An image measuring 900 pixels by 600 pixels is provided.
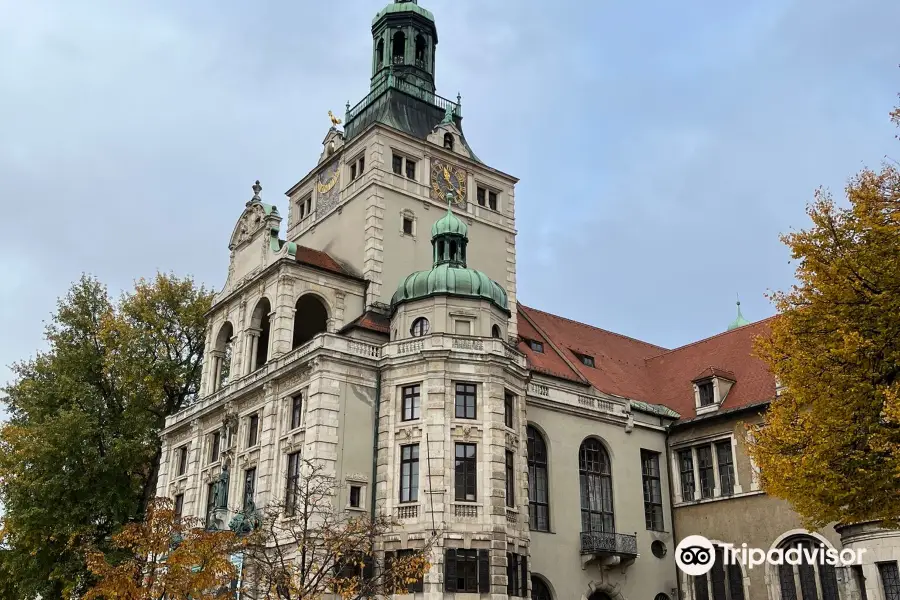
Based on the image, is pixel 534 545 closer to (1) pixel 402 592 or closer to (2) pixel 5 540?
(1) pixel 402 592

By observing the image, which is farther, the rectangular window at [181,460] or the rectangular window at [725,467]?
the rectangular window at [181,460]

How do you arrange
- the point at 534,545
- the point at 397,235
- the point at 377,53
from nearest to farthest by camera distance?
the point at 534,545 → the point at 397,235 → the point at 377,53

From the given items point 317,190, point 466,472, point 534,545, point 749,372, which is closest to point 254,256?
point 317,190

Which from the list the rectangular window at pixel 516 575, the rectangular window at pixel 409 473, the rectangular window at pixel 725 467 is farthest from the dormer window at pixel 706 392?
the rectangular window at pixel 409 473

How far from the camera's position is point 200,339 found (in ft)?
153

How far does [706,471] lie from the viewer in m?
37.8

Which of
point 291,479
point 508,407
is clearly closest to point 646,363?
point 508,407

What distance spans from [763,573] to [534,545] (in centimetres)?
888

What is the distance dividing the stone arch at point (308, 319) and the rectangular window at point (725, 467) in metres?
17.2

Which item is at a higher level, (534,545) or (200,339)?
(200,339)

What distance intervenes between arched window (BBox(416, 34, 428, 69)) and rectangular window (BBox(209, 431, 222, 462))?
792 inches

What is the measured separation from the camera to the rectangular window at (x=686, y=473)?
37969 mm

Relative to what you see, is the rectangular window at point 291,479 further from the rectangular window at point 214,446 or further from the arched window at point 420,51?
the arched window at point 420,51

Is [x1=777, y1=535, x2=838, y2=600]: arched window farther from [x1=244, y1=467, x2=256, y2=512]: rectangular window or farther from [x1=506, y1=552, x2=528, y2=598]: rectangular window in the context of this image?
[x1=244, y1=467, x2=256, y2=512]: rectangular window
